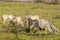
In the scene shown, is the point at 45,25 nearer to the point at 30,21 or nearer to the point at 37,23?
the point at 37,23

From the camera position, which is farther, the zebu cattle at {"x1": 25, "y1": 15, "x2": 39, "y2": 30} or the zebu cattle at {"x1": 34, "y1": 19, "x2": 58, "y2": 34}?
the zebu cattle at {"x1": 25, "y1": 15, "x2": 39, "y2": 30}

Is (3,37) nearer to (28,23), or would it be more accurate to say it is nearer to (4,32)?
(4,32)

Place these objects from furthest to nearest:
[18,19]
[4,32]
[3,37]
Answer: [18,19]
[4,32]
[3,37]

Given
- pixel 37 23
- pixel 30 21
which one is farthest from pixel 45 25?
pixel 30 21

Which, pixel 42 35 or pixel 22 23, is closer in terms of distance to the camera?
pixel 42 35

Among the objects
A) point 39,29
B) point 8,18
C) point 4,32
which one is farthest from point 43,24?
point 8,18

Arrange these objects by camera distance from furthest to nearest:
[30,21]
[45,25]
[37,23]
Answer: [30,21]
[37,23]
[45,25]

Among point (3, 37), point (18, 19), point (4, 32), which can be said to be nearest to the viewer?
point (3, 37)

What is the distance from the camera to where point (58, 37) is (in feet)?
66.3

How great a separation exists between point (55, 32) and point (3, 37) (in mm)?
4206

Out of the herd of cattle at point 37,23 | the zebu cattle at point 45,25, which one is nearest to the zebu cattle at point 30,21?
the herd of cattle at point 37,23

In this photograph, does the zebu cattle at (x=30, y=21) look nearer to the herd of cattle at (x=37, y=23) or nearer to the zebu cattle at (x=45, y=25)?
the herd of cattle at (x=37, y=23)

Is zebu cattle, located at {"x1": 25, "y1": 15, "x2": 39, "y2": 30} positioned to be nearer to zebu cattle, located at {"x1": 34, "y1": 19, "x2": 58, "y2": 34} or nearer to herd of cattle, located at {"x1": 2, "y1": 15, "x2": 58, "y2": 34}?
herd of cattle, located at {"x1": 2, "y1": 15, "x2": 58, "y2": 34}

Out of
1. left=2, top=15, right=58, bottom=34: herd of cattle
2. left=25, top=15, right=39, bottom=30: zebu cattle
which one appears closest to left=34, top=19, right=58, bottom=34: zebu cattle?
left=2, top=15, right=58, bottom=34: herd of cattle
